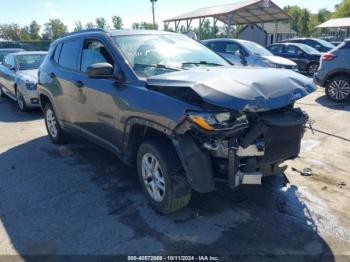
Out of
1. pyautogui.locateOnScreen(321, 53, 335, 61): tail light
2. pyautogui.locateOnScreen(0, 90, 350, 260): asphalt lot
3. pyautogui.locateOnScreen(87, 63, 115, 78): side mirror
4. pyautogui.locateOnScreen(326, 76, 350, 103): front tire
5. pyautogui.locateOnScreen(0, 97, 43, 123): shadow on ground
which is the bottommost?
pyautogui.locateOnScreen(0, 97, 43, 123): shadow on ground

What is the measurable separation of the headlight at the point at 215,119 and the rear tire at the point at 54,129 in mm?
3728

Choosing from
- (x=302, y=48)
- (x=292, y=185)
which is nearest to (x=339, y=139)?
(x=292, y=185)

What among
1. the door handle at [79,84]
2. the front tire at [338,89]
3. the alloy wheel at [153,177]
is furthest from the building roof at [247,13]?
the alloy wheel at [153,177]

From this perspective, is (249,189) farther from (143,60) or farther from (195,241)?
(143,60)

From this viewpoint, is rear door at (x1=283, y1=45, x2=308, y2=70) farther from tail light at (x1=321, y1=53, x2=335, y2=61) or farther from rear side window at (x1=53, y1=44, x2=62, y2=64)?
rear side window at (x1=53, y1=44, x2=62, y2=64)

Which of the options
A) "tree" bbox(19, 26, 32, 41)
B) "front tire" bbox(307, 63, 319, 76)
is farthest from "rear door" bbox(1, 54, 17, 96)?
"tree" bbox(19, 26, 32, 41)

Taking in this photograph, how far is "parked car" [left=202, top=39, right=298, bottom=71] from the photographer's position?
37.9 feet

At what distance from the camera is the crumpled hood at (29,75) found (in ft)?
28.8

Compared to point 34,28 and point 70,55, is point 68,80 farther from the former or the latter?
point 34,28

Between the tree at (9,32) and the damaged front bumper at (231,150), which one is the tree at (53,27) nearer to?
the tree at (9,32)

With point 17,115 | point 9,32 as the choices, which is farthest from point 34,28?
point 17,115

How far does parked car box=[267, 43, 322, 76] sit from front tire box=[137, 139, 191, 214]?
45.6ft

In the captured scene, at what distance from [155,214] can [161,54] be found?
6.11 feet

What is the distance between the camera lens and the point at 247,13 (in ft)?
88.3
